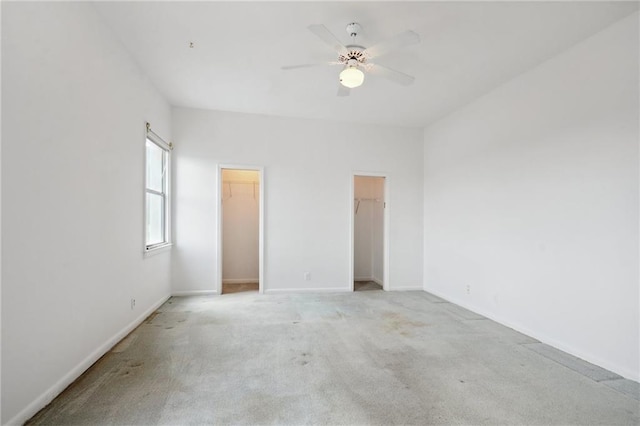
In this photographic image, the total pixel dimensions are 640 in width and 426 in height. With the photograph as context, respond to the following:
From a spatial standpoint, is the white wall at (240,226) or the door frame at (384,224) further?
the white wall at (240,226)

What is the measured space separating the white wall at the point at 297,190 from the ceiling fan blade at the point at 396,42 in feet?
8.38

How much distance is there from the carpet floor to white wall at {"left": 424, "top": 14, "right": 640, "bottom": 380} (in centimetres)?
36

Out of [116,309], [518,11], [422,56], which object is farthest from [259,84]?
[116,309]

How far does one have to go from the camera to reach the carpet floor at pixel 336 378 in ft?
5.92

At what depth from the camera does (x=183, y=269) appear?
4523 mm

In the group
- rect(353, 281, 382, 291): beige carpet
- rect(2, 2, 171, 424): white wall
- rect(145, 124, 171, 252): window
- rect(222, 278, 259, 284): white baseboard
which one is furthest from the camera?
rect(222, 278, 259, 284): white baseboard

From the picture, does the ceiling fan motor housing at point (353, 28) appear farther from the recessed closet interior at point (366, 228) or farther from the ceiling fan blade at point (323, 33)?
the recessed closet interior at point (366, 228)

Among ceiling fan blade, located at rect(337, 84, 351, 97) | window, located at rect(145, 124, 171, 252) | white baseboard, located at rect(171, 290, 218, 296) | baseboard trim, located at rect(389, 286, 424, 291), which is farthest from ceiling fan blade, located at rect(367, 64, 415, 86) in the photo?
white baseboard, located at rect(171, 290, 218, 296)

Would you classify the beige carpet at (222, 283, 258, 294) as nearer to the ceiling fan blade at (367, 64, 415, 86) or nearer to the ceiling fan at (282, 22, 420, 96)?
the ceiling fan at (282, 22, 420, 96)

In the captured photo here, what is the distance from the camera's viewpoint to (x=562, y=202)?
281 cm

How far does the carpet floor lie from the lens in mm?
1805

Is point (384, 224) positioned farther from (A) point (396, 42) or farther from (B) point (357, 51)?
(A) point (396, 42)

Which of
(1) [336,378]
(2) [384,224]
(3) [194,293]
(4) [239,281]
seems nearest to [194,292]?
(3) [194,293]

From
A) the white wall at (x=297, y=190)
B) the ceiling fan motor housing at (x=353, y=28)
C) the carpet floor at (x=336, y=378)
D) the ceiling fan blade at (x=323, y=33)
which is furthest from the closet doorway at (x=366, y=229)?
the ceiling fan blade at (x=323, y=33)
